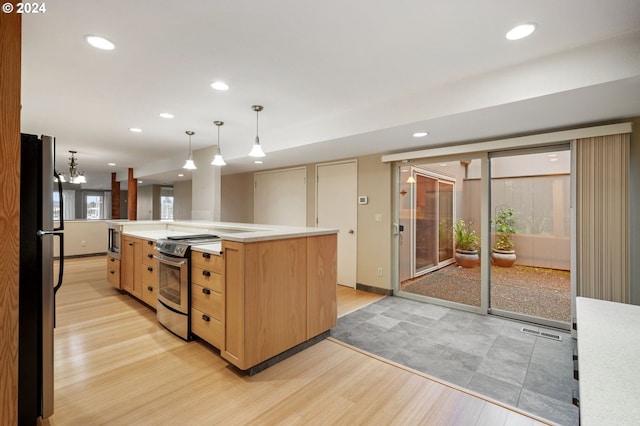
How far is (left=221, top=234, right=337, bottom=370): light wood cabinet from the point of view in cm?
220

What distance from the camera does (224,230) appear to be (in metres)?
3.69

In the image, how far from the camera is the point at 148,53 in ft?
7.11

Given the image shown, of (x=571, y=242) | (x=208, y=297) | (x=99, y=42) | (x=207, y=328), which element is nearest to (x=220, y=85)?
(x=99, y=42)

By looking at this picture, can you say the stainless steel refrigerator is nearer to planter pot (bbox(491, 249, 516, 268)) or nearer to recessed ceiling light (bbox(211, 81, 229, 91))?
recessed ceiling light (bbox(211, 81, 229, 91))

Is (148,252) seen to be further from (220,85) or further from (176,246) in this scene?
(220,85)

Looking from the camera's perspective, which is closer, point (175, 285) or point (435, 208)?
point (175, 285)

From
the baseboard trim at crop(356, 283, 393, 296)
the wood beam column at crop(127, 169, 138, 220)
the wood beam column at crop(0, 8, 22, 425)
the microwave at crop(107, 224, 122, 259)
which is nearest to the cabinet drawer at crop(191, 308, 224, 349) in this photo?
the wood beam column at crop(0, 8, 22, 425)

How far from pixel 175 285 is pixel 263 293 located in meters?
1.11

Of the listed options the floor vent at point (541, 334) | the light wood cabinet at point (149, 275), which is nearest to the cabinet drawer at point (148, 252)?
the light wood cabinet at point (149, 275)

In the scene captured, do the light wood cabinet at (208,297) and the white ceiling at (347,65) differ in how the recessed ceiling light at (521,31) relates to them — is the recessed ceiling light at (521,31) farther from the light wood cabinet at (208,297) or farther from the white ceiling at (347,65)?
the light wood cabinet at (208,297)

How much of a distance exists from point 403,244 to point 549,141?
211 cm

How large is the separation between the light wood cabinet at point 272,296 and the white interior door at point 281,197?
111 inches

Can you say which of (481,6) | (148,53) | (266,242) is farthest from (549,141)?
(148,53)

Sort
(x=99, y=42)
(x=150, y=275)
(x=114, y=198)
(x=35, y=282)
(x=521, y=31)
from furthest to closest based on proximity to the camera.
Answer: (x=114, y=198) < (x=150, y=275) < (x=99, y=42) < (x=521, y=31) < (x=35, y=282)
